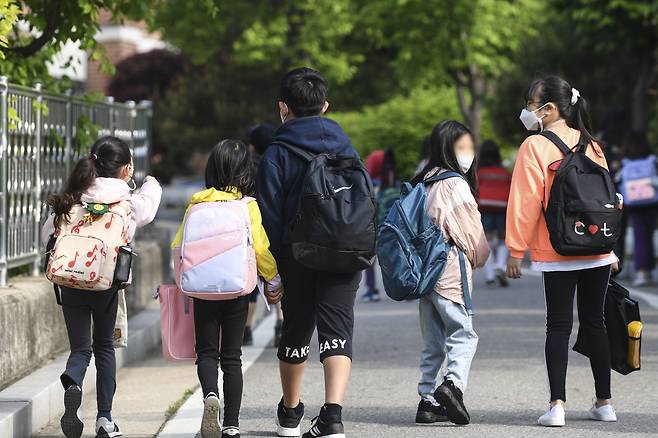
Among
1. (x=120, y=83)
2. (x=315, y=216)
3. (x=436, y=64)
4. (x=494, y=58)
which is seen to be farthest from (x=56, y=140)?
(x=120, y=83)

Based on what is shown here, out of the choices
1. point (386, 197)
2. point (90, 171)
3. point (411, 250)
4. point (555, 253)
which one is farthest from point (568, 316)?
point (386, 197)

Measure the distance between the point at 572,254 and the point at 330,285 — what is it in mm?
1192

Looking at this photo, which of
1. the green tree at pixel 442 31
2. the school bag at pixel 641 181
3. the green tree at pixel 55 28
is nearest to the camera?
the green tree at pixel 55 28

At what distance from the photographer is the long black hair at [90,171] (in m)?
6.25

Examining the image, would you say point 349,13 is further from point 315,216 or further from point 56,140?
point 315,216

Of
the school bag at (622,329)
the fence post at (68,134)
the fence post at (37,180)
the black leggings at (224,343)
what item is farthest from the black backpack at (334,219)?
the fence post at (68,134)

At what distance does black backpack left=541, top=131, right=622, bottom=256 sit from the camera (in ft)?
21.1

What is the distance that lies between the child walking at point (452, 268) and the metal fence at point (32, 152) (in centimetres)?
253

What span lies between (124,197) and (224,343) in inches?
32.7

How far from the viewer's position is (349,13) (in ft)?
113

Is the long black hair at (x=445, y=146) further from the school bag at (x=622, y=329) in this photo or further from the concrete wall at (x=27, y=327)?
the concrete wall at (x=27, y=327)

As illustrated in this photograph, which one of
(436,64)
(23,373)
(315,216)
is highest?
(436,64)

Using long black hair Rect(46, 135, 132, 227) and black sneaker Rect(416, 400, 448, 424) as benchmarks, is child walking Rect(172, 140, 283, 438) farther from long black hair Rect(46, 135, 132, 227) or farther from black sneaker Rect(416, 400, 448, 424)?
black sneaker Rect(416, 400, 448, 424)

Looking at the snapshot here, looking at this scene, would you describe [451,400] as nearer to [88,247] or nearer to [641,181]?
[88,247]
